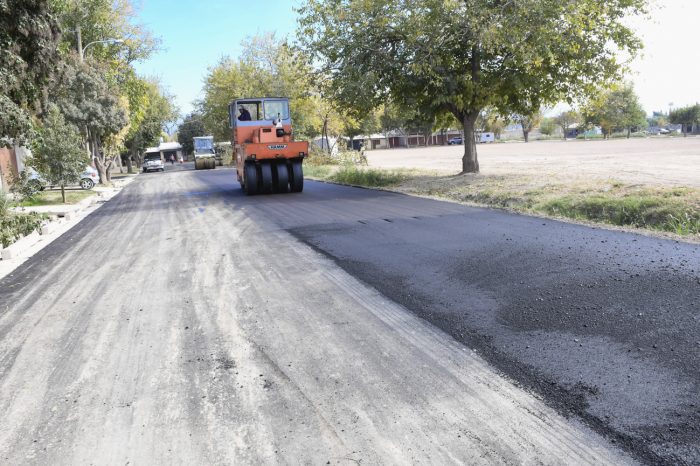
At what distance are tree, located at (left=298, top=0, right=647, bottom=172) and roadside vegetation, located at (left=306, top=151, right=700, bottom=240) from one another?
316 centimetres

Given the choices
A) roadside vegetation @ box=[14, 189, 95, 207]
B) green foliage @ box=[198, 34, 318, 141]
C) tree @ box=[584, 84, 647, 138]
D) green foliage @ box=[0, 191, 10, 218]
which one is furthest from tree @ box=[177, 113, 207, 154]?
green foliage @ box=[0, 191, 10, 218]

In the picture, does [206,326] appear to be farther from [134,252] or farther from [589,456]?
[134,252]

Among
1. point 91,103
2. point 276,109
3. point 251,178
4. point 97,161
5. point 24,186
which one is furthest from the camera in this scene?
point 97,161

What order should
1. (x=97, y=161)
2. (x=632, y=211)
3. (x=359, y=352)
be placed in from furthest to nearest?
1. (x=97, y=161)
2. (x=632, y=211)
3. (x=359, y=352)

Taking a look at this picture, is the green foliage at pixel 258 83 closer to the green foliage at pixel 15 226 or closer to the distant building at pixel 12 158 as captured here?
the distant building at pixel 12 158

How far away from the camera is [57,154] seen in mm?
18203

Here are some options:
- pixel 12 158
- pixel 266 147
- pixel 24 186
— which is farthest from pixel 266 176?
pixel 12 158

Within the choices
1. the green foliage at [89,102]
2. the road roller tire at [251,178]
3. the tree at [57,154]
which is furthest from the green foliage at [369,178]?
the green foliage at [89,102]

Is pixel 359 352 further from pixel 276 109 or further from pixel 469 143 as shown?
pixel 469 143

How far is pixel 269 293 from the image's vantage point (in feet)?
19.4

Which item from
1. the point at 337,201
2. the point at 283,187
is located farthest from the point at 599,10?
the point at 283,187

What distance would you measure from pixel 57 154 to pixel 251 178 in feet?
22.8

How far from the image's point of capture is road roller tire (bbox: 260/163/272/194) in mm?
17922

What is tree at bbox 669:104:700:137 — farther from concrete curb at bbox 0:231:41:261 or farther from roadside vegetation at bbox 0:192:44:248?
concrete curb at bbox 0:231:41:261
